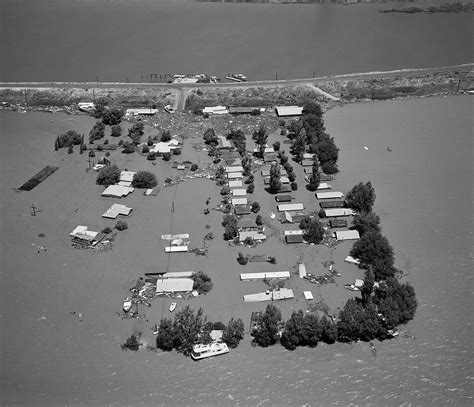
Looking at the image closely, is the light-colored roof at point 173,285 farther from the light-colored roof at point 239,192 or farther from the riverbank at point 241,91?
the riverbank at point 241,91

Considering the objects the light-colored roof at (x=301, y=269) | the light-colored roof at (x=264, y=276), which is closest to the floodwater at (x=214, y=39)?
the light-colored roof at (x=301, y=269)

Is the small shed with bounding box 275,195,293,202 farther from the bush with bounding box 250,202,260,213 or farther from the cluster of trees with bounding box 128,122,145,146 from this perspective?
the cluster of trees with bounding box 128,122,145,146

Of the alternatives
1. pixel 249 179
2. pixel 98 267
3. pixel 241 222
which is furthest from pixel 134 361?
pixel 249 179

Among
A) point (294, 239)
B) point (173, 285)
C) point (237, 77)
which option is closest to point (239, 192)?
point (294, 239)

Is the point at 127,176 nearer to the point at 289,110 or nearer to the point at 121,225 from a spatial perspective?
the point at 121,225

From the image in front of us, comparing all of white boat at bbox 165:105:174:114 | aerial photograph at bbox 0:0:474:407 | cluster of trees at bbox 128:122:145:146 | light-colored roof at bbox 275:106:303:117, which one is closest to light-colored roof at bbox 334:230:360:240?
aerial photograph at bbox 0:0:474:407

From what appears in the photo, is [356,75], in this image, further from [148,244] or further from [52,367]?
[52,367]
